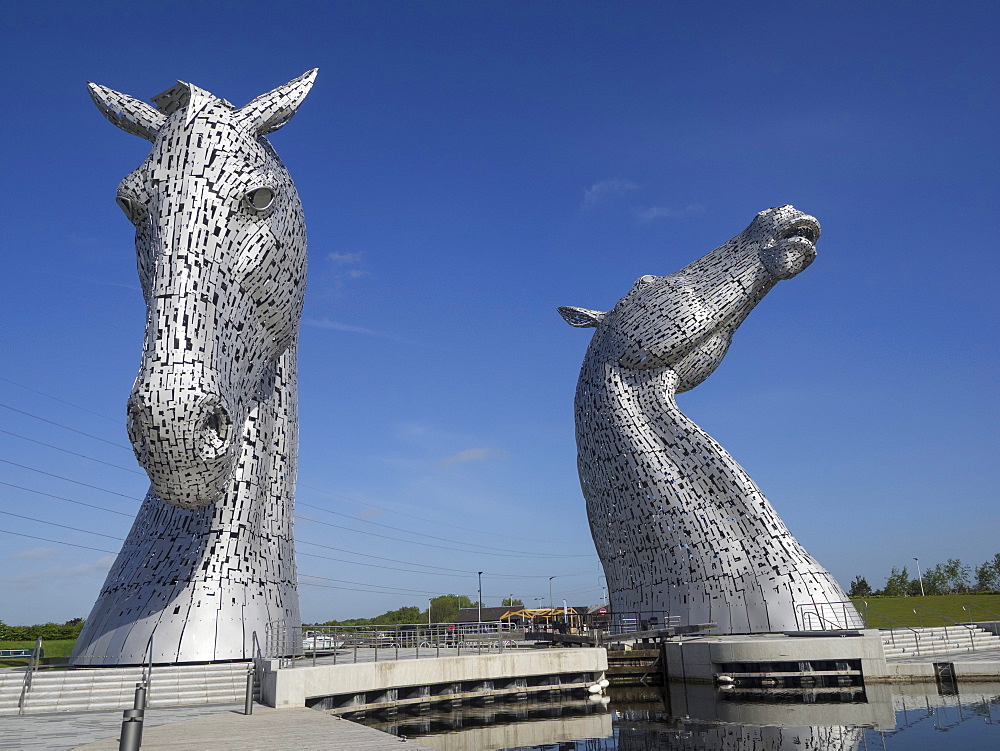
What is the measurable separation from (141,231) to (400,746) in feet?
25.6

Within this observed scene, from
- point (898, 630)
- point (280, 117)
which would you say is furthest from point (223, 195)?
point (898, 630)

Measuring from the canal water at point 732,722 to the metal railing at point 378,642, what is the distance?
5.79 feet

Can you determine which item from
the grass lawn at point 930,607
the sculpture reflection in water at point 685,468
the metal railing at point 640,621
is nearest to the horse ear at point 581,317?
the sculpture reflection in water at point 685,468

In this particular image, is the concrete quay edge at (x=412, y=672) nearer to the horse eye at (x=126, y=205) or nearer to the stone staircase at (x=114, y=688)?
the stone staircase at (x=114, y=688)

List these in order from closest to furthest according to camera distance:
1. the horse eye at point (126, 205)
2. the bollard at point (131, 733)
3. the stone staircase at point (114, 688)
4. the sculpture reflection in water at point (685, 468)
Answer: the bollard at point (131, 733) → the stone staircase at point (114, 688) → the horse eye at point (126, 205) → the sculpture reflection in water at point (685, 468)

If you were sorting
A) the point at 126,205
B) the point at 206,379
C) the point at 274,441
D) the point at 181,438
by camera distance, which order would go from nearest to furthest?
the point at 181,438 < the point at 206,379 < the point at 126,205 < the point at 274,441

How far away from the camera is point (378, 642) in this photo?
14.8m

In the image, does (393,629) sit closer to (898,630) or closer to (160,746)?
(160,746)

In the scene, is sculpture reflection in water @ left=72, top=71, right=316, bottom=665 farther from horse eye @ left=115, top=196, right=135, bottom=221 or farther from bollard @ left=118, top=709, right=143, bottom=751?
bollard @ left=118, top=709, right=143, bottom=751

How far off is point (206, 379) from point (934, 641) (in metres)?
16.4

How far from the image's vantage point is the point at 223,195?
414 inches

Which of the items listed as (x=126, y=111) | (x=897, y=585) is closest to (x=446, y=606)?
(x=897, y=585)

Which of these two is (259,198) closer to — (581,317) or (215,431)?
(215,431)

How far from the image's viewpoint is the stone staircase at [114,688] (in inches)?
394
